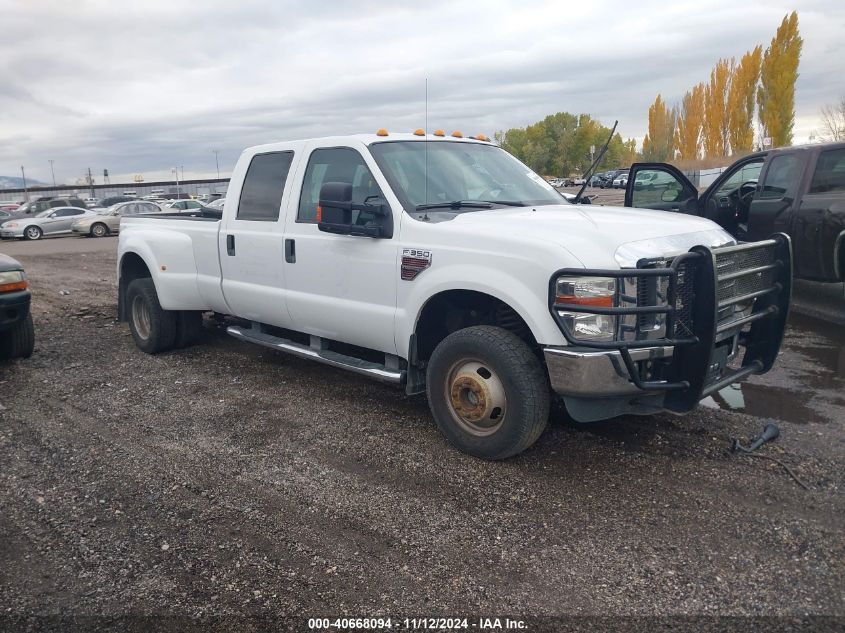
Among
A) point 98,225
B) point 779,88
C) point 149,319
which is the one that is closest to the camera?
point 149,319

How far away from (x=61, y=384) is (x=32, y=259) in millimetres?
14452

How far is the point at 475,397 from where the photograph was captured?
4.38 metres

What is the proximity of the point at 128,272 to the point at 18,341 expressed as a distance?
1255 millimetres

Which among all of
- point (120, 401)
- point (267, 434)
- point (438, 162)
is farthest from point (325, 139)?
point (120, 401)

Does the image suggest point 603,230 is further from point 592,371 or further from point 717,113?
point 717,113

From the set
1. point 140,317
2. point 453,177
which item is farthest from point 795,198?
point 140,317

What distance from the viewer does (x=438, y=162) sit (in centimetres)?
523

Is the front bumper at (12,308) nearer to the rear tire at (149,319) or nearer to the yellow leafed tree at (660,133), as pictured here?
the rear tire at (149,319)

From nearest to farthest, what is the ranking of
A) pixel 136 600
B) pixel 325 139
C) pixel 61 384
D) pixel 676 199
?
pixel 136 600 → pixel 325 139 → pixel 61 384 → pixel 676 199

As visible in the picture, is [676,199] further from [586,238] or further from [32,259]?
[32,259]

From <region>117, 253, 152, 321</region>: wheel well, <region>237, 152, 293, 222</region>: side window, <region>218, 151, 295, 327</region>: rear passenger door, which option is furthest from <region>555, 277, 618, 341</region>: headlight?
<region>117, 253, 152, 321</region>: wheel well

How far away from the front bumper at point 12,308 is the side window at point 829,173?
320 inches

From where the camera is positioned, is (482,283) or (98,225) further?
(98,225)

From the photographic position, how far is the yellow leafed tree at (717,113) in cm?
4878
